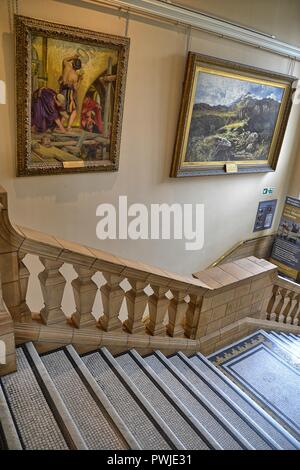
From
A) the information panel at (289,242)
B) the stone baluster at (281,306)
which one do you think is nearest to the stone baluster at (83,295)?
the stone baluster at (281,306)

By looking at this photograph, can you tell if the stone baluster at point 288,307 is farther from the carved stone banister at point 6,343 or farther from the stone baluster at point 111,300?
the carved stone banister at point 6,343

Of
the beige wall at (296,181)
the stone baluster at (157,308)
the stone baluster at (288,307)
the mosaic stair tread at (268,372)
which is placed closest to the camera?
the stone baluster at (157,308)

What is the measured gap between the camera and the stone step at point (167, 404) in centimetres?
185

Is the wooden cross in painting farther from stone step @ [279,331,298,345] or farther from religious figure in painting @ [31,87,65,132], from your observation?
stone step @ [279,331,298,345]

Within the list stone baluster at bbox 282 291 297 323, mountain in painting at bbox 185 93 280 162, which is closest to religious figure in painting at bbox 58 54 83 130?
mountain in painting at bbox 185 93 280 162

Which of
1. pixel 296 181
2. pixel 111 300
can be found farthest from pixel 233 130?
pixel 111 300

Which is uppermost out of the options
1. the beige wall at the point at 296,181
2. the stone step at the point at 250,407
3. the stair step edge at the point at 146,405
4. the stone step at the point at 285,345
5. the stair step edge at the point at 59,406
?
the beige wall at the point at 296,181

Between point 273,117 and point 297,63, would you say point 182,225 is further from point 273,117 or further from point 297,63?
point 297,63

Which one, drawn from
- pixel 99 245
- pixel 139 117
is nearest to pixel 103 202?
pixel 99 245

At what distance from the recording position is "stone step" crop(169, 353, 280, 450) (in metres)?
2.21

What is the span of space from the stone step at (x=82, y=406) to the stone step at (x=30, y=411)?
14 centimetres

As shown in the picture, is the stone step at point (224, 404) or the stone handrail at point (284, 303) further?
the stone handrail at point (284, 303)

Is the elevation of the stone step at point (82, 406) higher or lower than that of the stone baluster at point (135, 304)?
lower

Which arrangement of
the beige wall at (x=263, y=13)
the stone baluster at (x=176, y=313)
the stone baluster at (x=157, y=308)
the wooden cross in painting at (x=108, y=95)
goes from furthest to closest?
the beige wall at (x=263, y=13) → the wooden cross in painting at (x=108, y=95) → the stone baluster at (x=176, y=313) → the stone baluster at (x=157, y=308)
